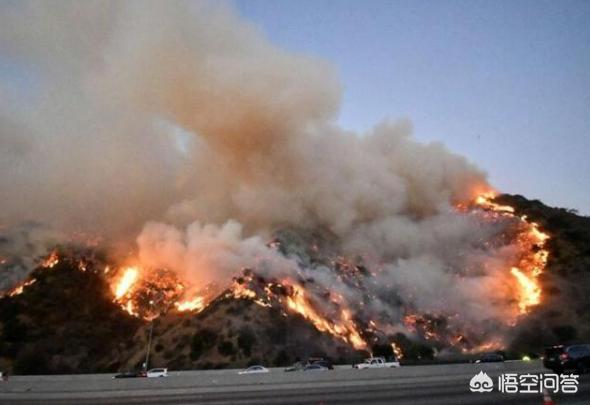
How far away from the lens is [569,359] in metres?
28.7

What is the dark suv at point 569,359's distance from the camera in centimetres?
2862

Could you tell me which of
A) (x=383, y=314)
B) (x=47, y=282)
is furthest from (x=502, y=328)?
(x=47, y=282)

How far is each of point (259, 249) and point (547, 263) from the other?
68.8 meters

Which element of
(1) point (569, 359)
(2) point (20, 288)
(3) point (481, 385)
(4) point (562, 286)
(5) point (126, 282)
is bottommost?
(3) point (481, 385)

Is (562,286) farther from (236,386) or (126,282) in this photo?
(126,282)

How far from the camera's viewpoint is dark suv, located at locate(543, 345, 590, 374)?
93.9 feet

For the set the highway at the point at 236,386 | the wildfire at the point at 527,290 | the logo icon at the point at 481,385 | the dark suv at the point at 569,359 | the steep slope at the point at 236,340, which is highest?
the wildfire at the point at 527,290

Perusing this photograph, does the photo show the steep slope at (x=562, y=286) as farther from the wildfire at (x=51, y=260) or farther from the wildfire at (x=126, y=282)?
the wildfire at (x=51, y=260)

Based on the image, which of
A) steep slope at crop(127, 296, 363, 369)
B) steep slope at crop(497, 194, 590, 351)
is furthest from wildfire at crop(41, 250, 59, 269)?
steep slope at crop(497, 194, 590, 351)

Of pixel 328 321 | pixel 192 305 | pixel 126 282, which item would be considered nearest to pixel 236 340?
pixel 192 305

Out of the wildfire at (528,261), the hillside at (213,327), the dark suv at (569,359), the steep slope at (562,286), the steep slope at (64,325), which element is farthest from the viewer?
the wildfire at (528,261)

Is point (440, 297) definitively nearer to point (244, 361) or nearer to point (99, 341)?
point (244, 361)

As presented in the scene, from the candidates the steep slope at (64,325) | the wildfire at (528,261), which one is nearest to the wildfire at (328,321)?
the wildfire at (528,261)

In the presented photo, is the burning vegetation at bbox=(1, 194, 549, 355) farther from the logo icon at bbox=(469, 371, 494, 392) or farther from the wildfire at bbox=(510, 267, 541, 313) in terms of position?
the logo icon at bbox=(469, 371, 494, 392)
